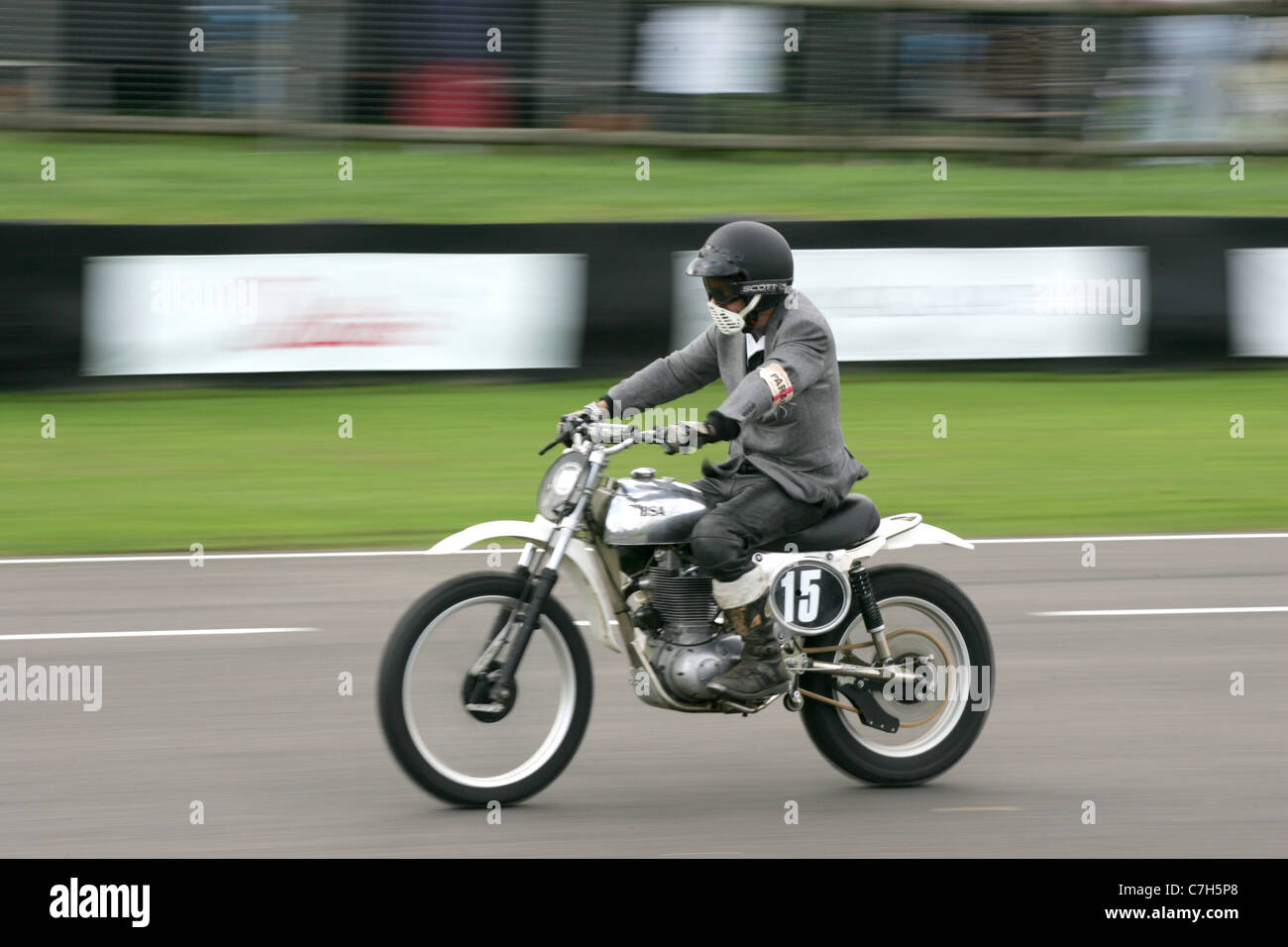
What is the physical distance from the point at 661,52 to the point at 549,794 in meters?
13.1

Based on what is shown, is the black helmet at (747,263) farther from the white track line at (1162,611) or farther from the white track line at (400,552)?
the white track line at (400,552)

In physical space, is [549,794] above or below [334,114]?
below

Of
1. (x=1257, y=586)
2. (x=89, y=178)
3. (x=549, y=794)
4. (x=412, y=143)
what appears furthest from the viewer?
(x=412, y=143)

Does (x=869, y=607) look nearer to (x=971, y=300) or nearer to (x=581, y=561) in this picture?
(x=581, y=561)

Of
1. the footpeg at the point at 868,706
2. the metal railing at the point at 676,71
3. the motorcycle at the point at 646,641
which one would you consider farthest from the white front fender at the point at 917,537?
the metal railing at the point at 676,71

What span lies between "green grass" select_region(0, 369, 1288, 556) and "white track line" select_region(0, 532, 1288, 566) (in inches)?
7.3

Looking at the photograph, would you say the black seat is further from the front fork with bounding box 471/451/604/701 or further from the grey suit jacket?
the front fork with bounding box 471/451/604/701

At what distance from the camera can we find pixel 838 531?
5.86 m

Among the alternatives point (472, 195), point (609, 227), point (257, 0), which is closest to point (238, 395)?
point (609, 227)

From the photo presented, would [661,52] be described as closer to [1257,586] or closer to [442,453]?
[442,453]

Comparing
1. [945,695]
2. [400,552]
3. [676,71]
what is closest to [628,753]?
[945,695]

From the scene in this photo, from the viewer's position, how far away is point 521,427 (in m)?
12.6

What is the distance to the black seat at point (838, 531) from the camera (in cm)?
582

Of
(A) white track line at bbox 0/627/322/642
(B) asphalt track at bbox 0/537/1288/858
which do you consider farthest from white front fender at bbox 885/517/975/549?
(A) white track line at bbox 0/627/322/642
